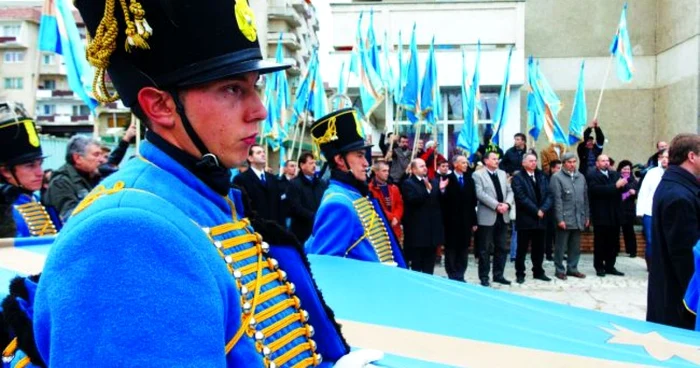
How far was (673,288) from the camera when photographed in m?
4.86

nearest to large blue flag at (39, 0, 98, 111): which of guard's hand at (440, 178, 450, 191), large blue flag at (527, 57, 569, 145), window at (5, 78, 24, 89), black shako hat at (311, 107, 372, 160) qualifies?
black shako hat at (311, 107, 372, 160)

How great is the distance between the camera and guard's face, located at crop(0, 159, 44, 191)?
5.43 m

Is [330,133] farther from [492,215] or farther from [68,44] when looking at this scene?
[492,215]

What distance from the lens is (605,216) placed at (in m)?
11.8

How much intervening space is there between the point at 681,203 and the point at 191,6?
4.20m

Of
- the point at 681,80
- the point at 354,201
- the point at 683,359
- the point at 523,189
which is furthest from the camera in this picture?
the point at 681,80

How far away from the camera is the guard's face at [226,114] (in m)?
1.61

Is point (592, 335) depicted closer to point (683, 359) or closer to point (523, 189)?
point (683, 359)

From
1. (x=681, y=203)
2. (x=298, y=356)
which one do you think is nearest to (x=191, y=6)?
(x=298, y=356)

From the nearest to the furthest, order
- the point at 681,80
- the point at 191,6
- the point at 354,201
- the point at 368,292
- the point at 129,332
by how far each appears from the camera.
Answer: the point at 129,332
the point at 191,6
the point at 368,292
the point at 354,201
the point at 681,80

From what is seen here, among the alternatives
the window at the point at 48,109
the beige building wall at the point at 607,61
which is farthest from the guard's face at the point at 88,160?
the window at the point at 48,109

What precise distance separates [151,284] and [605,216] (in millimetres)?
11547

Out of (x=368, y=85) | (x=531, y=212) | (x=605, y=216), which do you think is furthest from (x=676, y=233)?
(x=368, y=85)

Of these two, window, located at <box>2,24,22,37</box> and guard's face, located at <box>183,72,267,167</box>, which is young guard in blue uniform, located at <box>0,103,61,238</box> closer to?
guard's face, located at <box>183,72,267,167</box>
